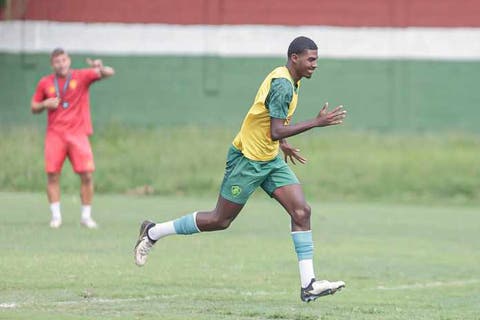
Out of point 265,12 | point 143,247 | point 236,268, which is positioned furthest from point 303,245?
point 265,12

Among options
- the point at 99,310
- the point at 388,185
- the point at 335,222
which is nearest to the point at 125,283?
the point at 99,310

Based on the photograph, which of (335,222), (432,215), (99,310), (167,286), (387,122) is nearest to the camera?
(99,310)

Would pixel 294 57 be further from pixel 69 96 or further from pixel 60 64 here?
pixel 69 96

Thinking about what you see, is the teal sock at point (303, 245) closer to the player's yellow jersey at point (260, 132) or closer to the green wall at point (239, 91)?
the player's yellow jersey at point (260, 132)

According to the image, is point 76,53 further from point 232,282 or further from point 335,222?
point 232,282

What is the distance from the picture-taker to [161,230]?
36.3 ft

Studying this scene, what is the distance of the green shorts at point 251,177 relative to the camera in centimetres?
1038

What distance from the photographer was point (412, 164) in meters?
27.0

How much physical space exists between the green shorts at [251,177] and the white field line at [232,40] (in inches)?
743

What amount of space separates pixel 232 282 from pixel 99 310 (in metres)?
2.41

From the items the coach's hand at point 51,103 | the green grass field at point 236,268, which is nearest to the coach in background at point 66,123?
the coach's hand at point 51,103

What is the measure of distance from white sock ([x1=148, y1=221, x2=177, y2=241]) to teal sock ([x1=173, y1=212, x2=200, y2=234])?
0.05 m

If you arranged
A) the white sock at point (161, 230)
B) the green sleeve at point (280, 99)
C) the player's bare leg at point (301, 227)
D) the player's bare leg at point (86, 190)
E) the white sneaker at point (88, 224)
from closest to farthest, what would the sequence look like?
the green sleeve at point (280, 99) → the player's bare leg at point (301, 227) → the white sock at point (161, 230) → the player's bare leg at point (86, 190) → the white sneaker at point (88, 224)

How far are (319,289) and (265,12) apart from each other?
2001 cm
